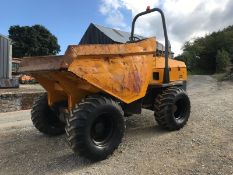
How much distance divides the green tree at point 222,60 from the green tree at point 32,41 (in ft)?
116

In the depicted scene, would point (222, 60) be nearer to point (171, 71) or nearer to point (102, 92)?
point (171, 71)

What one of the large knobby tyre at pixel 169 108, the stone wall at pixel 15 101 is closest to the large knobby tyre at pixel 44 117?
the large knobby tyre at pixel 169 108

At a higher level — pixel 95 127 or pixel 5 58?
pixel 5 58

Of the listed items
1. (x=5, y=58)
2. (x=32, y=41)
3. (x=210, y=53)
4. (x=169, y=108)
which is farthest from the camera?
(x=32, y=41)

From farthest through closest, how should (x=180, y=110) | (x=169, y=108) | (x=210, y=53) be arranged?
(x=210, y=53) → (x=180, y=110) → (x=169, y=108)

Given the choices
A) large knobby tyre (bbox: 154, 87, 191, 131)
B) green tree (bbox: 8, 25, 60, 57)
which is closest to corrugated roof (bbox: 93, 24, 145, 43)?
large knobby tyre (bbox: 154, 87, 191, 131)

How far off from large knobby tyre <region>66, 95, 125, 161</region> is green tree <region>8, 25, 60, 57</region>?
54.9m

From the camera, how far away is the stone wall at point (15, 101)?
43.5ft

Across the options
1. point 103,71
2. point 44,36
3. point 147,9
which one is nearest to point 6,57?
point 147,9

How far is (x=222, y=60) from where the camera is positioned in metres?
30.2

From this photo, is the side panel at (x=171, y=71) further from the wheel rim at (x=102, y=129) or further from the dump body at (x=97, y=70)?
the wheel rim at (x=102, y=129)

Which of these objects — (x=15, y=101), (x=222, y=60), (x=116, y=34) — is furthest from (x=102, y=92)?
(x=222, y=60)

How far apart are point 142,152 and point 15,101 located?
932cm

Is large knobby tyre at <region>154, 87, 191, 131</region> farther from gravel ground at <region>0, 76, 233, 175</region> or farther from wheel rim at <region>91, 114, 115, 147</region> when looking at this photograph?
wheel rim at <region>91, 114, 115, 147</region>
